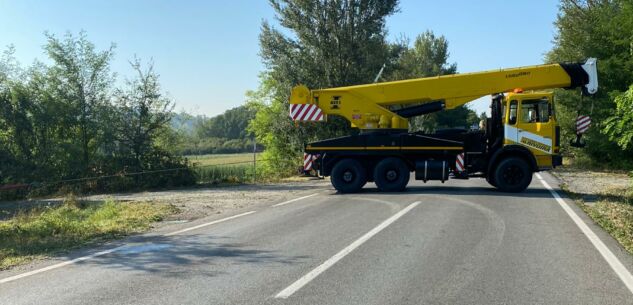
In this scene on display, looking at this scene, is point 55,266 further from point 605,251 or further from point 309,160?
point 309,160

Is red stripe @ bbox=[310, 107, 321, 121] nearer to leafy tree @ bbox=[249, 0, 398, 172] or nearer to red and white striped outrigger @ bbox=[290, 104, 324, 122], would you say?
red and white striped outrigger @ bbox=[290, 104, 324, 122]

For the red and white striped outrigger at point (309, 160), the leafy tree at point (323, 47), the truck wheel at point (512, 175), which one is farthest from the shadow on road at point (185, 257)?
the leafy tree at point (323, 47)

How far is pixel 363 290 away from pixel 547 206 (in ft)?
27.1

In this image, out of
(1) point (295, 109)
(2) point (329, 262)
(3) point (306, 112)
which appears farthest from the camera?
(3) point (306, 112)

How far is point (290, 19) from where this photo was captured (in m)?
29.9

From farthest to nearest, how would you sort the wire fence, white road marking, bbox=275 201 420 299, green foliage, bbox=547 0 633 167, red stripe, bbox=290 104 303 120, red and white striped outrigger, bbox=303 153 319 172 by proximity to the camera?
green foliage, bbox=547 0 633 167 → the wire fence → red stripe, bbox=290 104 303 120 → red and white striped outrigger, bbox=303 153 319 172 → white road marking, bbox=275 201 420 299

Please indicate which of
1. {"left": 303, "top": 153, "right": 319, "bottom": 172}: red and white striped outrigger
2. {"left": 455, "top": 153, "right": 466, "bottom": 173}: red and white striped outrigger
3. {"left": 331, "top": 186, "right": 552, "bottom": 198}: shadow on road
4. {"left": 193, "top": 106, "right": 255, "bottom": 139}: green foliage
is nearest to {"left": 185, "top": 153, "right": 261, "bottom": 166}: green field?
{"left": 303, "top": 153, "right": 319, "bottom": 172}: red and white striped outrigger

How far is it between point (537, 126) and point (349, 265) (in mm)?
10802

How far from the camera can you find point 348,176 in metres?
16.2

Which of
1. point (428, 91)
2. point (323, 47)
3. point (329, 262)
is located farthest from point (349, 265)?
point (323, 47)

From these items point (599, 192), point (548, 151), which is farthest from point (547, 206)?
point (599, 192)

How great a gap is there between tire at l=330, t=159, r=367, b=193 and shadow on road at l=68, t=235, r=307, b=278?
774cm

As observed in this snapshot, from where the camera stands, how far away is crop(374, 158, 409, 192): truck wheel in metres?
15.9

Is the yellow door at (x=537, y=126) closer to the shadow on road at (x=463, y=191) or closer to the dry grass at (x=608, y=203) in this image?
the shadow on road at (x=463, y=191)
